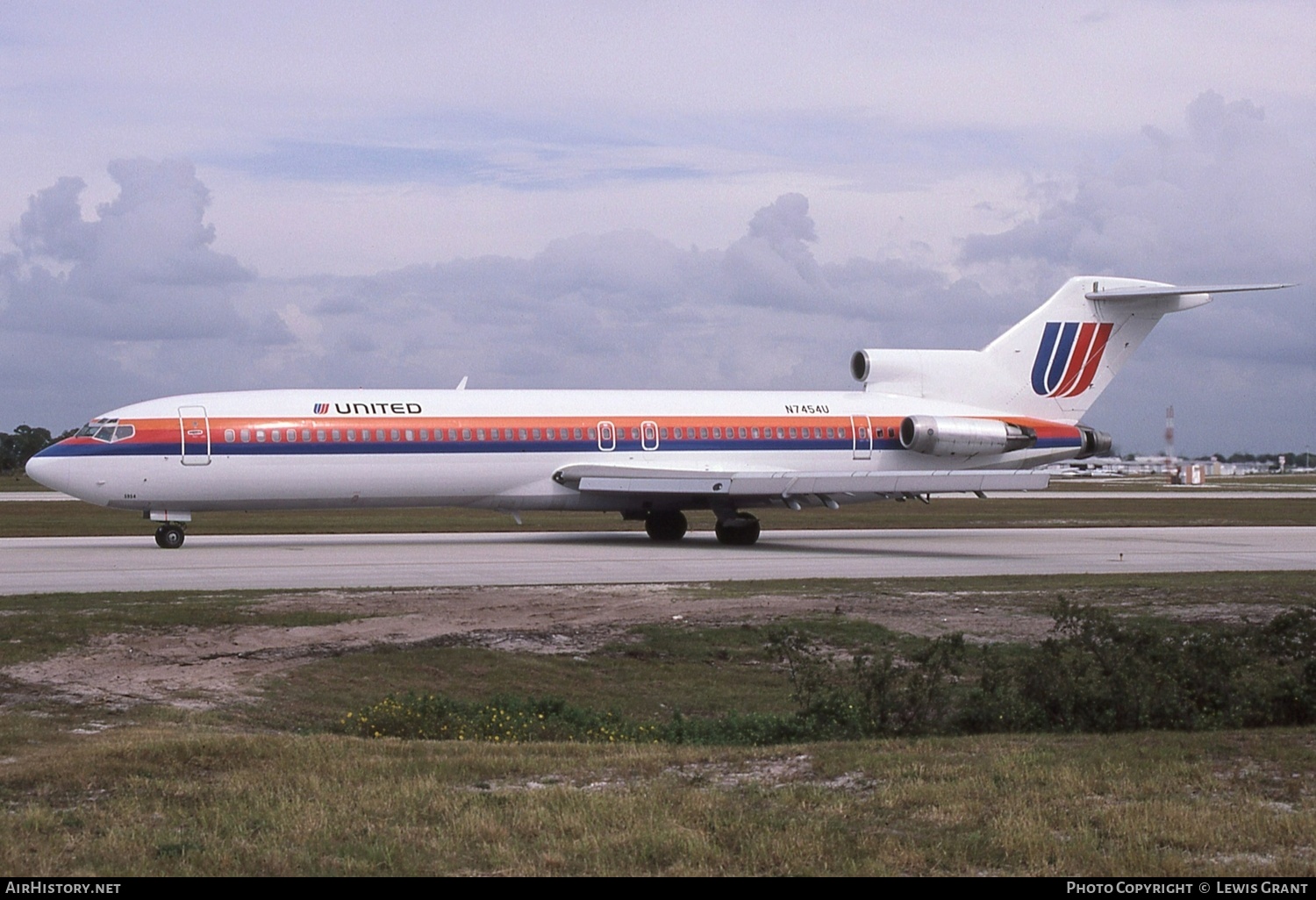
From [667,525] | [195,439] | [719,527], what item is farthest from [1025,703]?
[667,525]

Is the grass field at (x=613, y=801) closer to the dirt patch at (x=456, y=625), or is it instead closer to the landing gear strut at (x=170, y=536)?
the dirt patch at (x=456, y=625)

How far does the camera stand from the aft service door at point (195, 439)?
100ft

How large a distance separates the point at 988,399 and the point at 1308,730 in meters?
28.7

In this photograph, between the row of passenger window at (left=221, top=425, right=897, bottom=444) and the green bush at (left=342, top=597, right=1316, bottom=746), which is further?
the row of passenger window at (left=221, top=425, right=897, bottom=444)

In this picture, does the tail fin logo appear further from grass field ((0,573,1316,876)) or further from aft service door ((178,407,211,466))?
grass field ((0,573,1316,876))

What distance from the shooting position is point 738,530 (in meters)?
34.5

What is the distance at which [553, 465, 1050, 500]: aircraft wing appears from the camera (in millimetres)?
32656

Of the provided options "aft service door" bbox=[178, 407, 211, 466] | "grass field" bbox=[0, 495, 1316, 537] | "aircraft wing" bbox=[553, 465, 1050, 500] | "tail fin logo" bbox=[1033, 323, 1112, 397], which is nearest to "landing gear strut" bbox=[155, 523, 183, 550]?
"aft service door" bbox=[178, 407, 211, 466]

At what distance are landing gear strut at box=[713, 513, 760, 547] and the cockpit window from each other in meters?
14.0

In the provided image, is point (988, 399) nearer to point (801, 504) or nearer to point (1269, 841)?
point (801, 504)

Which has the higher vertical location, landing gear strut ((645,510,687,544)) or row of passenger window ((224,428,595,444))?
row of passenger window ((224,428,595,444))

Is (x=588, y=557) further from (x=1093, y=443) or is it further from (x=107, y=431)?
(x=1093, y=443)

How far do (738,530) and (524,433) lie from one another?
5.90m
